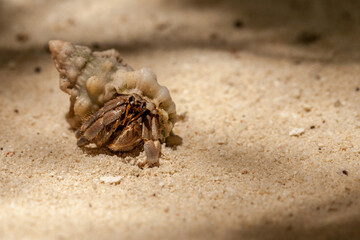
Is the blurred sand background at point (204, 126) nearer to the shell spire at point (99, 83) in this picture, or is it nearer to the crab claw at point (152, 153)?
the crab claw at point (152, 153)

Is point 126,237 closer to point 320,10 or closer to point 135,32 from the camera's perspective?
point 135,32

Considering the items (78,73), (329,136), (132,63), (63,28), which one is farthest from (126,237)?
(63,28)

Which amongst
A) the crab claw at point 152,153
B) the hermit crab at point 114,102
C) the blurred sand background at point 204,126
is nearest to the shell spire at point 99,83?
the hermit crab at point 114,102

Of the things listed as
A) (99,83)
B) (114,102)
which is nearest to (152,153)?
(114,102)

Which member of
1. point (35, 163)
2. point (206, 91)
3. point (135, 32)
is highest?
point (135, 32)

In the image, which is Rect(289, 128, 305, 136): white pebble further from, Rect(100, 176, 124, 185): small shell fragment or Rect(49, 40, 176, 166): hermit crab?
Rect(100, 176, 124, 185): small shell fragment

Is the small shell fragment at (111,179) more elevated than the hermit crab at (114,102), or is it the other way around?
the hermit crab at (114,102)

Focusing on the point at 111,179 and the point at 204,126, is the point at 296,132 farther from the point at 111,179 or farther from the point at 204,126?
the point at 111,179
